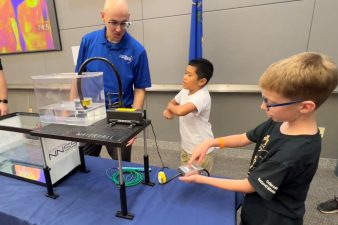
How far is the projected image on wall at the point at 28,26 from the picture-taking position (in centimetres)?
270

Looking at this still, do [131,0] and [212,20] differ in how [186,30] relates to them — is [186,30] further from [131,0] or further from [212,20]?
[131,0]

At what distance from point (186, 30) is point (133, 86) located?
1.02 metres

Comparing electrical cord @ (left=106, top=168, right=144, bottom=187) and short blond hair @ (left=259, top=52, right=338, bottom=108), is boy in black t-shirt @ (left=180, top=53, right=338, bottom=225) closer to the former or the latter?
short blond hair @ (left=259, top=52, right=338, bottom=108)

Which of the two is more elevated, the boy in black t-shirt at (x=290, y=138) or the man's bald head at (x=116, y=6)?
the man's bald head at (x=116, y=6)

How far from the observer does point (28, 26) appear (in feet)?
9.31

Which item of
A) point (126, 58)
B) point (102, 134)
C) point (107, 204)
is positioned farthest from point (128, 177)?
point (126, 58)

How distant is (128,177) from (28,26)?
279 centimetres

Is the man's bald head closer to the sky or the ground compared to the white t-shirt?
closer to the sky

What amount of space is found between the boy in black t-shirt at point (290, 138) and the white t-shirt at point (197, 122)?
2.38 ft

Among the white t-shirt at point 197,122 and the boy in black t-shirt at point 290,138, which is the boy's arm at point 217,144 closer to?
the boy in black t-shirt at point 290,138

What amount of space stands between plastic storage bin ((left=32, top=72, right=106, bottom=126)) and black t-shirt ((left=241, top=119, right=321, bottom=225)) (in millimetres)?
719

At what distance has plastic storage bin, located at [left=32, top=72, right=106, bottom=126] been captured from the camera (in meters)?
0.97

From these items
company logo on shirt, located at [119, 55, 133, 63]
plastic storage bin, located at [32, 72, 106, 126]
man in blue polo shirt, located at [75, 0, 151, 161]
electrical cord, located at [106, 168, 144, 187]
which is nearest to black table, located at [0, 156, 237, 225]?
electrical cord, located at [106, 168, 144, 187]

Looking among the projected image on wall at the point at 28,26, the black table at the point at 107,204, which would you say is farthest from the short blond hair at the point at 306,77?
the projected image on wall at the point at 28,26
